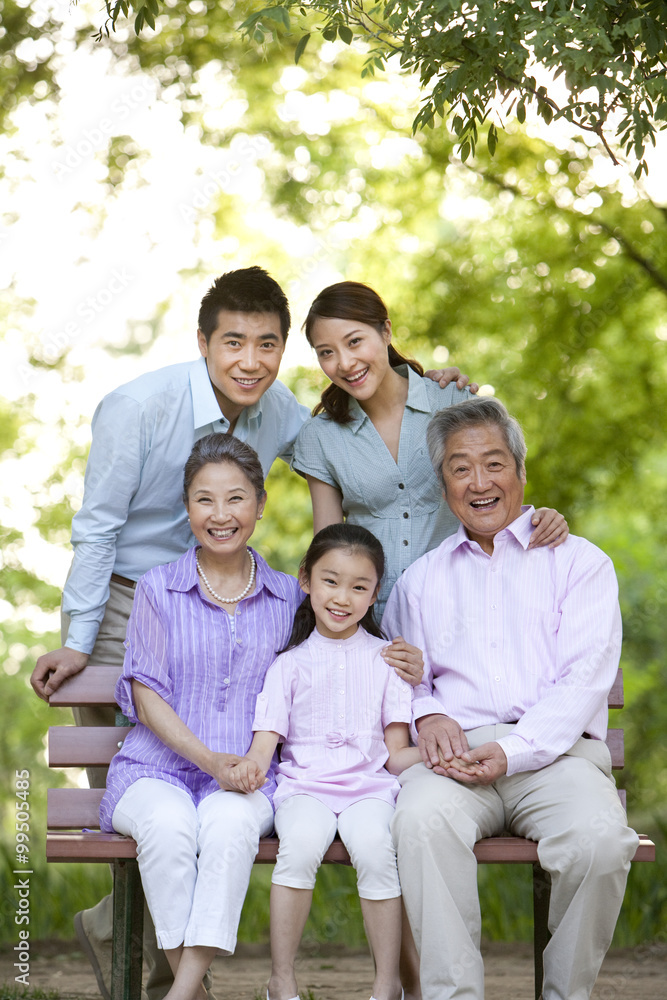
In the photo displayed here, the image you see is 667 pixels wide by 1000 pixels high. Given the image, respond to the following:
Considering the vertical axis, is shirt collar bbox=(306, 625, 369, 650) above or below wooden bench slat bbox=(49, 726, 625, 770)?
above

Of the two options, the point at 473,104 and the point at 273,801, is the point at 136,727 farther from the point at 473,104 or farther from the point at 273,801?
the point at 473,104

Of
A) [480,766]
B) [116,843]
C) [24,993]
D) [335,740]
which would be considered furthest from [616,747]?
[24,993]

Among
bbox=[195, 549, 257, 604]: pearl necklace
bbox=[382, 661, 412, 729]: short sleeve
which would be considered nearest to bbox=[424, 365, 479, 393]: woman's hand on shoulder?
bbox=[195, 549, 257, 604]: pearl necklace

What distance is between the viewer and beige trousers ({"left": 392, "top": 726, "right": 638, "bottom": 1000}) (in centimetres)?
266

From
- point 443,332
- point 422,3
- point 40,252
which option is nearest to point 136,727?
point 422,3

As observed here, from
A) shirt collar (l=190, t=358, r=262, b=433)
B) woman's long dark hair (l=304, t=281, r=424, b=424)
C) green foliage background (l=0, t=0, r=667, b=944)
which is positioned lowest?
shirt collar (l=190, t=358, r=262, b=433)

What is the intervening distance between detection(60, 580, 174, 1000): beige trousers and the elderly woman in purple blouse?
0.44 m

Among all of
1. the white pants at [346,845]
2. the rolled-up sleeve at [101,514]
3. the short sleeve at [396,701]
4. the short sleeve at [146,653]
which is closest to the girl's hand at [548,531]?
the short sleeve at [396,701]

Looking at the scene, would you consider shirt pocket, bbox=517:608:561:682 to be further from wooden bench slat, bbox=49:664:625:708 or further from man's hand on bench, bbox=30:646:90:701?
man's hand on bench, bbox=30:646:90:701

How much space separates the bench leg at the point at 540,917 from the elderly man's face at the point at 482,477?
104 cm

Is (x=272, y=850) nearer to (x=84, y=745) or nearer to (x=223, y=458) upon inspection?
(x=84, y=745)

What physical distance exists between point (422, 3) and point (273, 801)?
2.15 m

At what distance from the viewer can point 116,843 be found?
2.86 metres

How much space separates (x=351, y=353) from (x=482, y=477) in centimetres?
64
